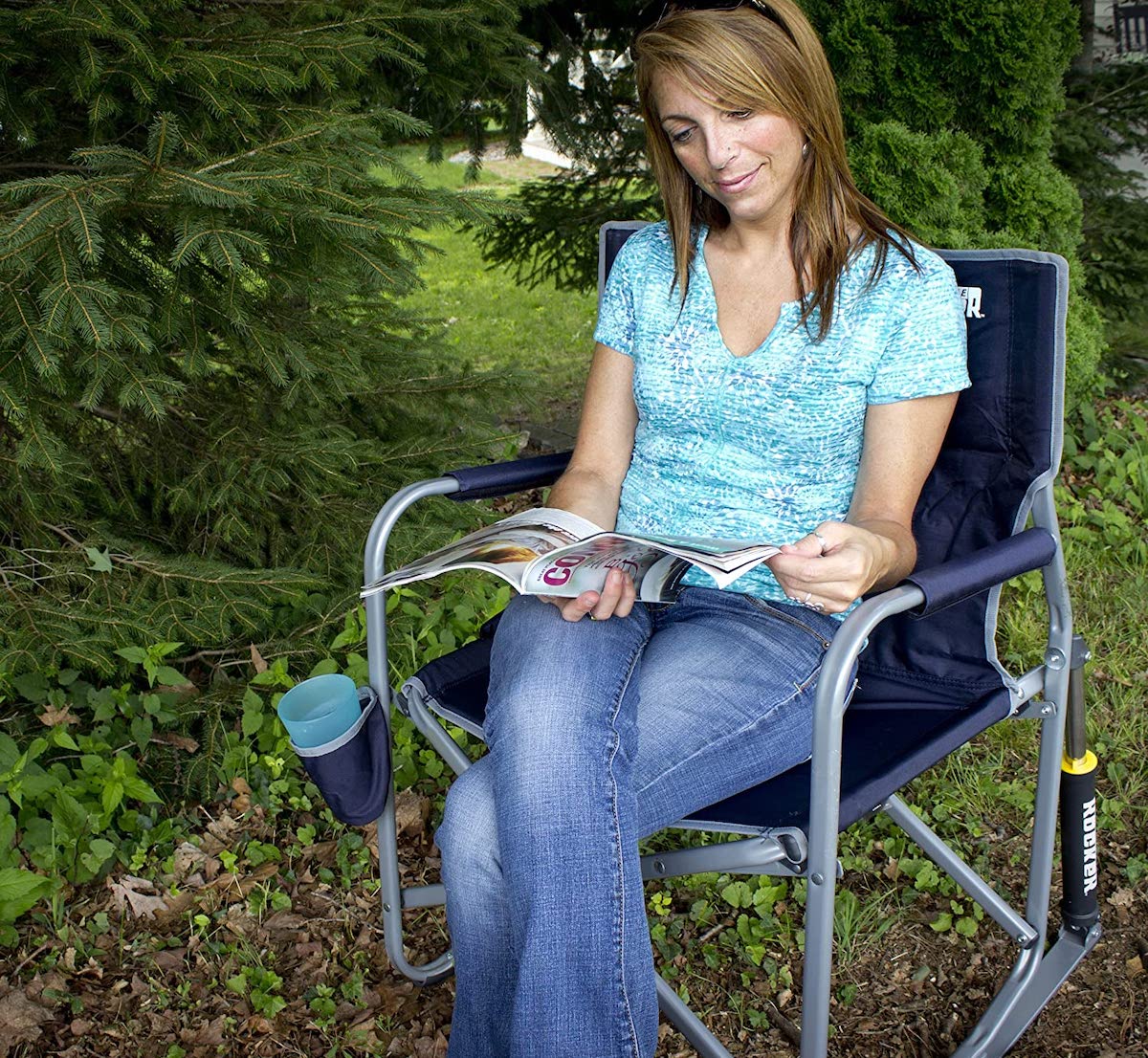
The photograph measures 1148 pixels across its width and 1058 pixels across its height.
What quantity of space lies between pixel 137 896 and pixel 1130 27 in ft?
13.3

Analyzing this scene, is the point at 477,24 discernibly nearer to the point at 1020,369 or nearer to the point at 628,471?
the point at 628,471

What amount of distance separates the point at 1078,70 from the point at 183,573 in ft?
11.0

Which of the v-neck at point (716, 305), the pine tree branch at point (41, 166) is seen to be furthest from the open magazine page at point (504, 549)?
the pine tree branch at point (41, 166)

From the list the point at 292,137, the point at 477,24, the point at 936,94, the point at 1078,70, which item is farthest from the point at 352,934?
the point at 1078,70

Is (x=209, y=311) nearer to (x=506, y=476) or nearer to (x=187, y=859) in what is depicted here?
(x=506, y=476)

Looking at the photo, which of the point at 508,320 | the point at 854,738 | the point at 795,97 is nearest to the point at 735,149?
the point at 795,97

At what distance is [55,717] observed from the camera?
7.86 ft

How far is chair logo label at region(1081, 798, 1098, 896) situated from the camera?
192 cm

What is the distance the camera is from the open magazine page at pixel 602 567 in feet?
4.94

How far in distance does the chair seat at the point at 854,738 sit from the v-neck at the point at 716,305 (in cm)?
60

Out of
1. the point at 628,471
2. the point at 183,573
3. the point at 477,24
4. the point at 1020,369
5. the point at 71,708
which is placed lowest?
the point at 71,708

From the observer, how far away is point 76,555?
2607 mm

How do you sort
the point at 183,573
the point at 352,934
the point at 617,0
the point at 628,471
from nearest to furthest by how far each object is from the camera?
the point at 628,471 < the point at 352,934 < the point at 183,573 < the point at 617,0

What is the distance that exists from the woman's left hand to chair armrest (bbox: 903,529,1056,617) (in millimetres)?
72
